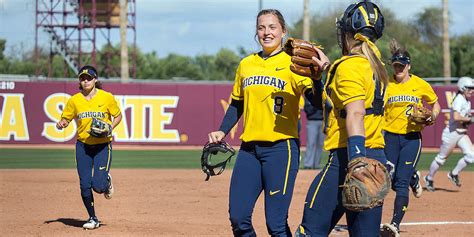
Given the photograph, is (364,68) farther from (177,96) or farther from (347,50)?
(177,96)

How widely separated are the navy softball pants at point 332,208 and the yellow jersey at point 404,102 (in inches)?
175

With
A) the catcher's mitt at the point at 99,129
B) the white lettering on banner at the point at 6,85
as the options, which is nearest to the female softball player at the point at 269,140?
the catcher's mitt at the point at 99,129

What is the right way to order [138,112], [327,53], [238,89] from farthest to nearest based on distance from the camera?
[327,53], [138,112], [238,89]

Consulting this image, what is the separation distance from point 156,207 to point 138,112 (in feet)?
52.2

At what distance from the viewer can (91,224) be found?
1059 cm

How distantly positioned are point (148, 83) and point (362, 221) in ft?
77.6

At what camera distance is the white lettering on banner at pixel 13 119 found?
1120 inches

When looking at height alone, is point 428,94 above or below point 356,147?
above

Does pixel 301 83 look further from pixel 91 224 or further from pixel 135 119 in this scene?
pixel 135 119

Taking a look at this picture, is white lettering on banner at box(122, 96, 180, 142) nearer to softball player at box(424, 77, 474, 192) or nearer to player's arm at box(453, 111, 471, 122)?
softball player at box(424, 77, 474, 192)

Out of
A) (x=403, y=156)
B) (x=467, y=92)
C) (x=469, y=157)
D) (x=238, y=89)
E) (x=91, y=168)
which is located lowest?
(x=469, y=157)

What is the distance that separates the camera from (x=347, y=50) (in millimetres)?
6008

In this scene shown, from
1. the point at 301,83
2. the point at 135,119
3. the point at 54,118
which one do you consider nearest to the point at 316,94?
the point at 301,83

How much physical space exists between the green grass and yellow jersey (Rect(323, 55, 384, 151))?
1524cm
